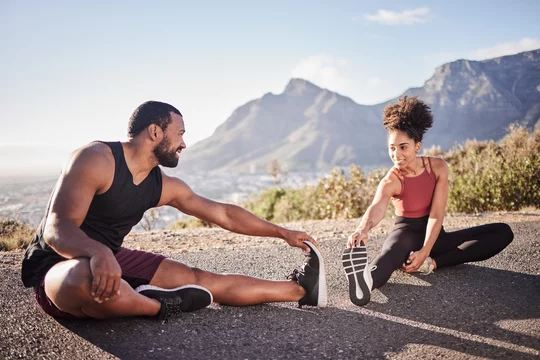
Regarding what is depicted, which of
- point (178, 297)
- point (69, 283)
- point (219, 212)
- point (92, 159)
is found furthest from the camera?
point (219, 212)

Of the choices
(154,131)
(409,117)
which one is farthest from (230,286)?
(409,117)

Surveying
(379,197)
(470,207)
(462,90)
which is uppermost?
(462,90)

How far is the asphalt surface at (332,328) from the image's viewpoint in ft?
8.33

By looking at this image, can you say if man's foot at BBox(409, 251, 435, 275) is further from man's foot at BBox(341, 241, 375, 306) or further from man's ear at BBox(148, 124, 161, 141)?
man's ear at BBox(148, 124, 161, 141)

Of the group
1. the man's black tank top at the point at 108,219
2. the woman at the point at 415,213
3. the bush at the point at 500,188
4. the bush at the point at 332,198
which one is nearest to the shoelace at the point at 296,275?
the woman at the point at 415,213

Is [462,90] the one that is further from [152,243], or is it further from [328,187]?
[152,243]

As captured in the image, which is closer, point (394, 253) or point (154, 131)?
point (154, 131)

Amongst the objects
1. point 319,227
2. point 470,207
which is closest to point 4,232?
point 319,227

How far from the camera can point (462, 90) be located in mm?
50188

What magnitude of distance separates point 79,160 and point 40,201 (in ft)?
26.4

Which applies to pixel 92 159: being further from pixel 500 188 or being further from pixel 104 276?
pixel 500 188

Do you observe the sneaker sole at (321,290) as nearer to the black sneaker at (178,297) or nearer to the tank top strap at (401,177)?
the black sneaker at (178,297)

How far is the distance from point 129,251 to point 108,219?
42cm

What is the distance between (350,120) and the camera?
3526 inches
